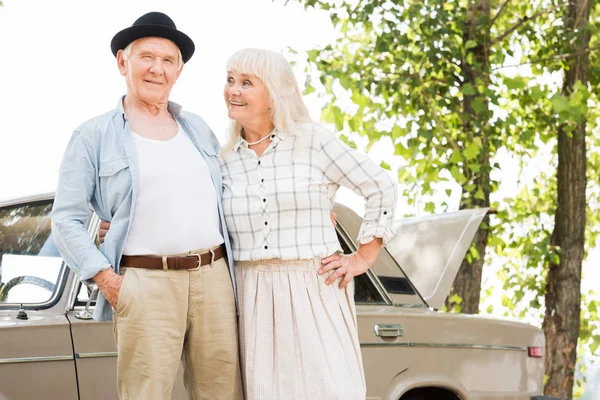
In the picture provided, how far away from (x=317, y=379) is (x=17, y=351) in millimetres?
1261

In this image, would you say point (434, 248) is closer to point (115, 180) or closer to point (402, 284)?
point (402, 284)

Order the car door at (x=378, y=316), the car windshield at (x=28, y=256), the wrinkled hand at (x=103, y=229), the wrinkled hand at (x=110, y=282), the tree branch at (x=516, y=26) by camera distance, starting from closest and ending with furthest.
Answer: the wrinkled hand at (x=110, y=282), the wrinkled hand at (x=103, y=229), the car windshield at (x=28, y=256), the car door at (x=378, y=316), the tree branch at (x=516, y=26)

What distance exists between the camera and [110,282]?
3293 millimetres

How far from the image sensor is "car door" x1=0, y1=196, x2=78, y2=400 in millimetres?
3828

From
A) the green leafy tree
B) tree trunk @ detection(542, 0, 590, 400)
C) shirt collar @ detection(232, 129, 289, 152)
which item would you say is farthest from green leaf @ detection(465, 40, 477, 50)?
shirt collar @ detection(232, 129, 289, 152)

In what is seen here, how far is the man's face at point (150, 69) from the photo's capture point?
11.6ft

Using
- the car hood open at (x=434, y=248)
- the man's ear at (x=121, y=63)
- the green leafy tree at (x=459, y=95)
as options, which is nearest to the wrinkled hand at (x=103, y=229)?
the man's ear at (x=121, y=63)

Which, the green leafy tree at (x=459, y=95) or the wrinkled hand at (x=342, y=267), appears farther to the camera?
the green leafy tree at (x=459, y=95)

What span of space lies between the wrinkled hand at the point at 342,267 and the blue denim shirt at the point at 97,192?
806 mm

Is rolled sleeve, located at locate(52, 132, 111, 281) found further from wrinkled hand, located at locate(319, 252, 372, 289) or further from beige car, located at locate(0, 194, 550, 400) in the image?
wrinkled hand, located at locate(319, 252, 372, 289)

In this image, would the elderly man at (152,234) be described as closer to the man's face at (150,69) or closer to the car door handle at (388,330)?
the man's face at (150,69)

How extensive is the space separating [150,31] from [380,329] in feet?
6.56

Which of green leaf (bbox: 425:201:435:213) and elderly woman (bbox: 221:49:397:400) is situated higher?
green leaf (bbox: 425:201:435:213)

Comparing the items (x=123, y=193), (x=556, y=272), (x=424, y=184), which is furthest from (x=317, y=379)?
(x=556, y=272)
